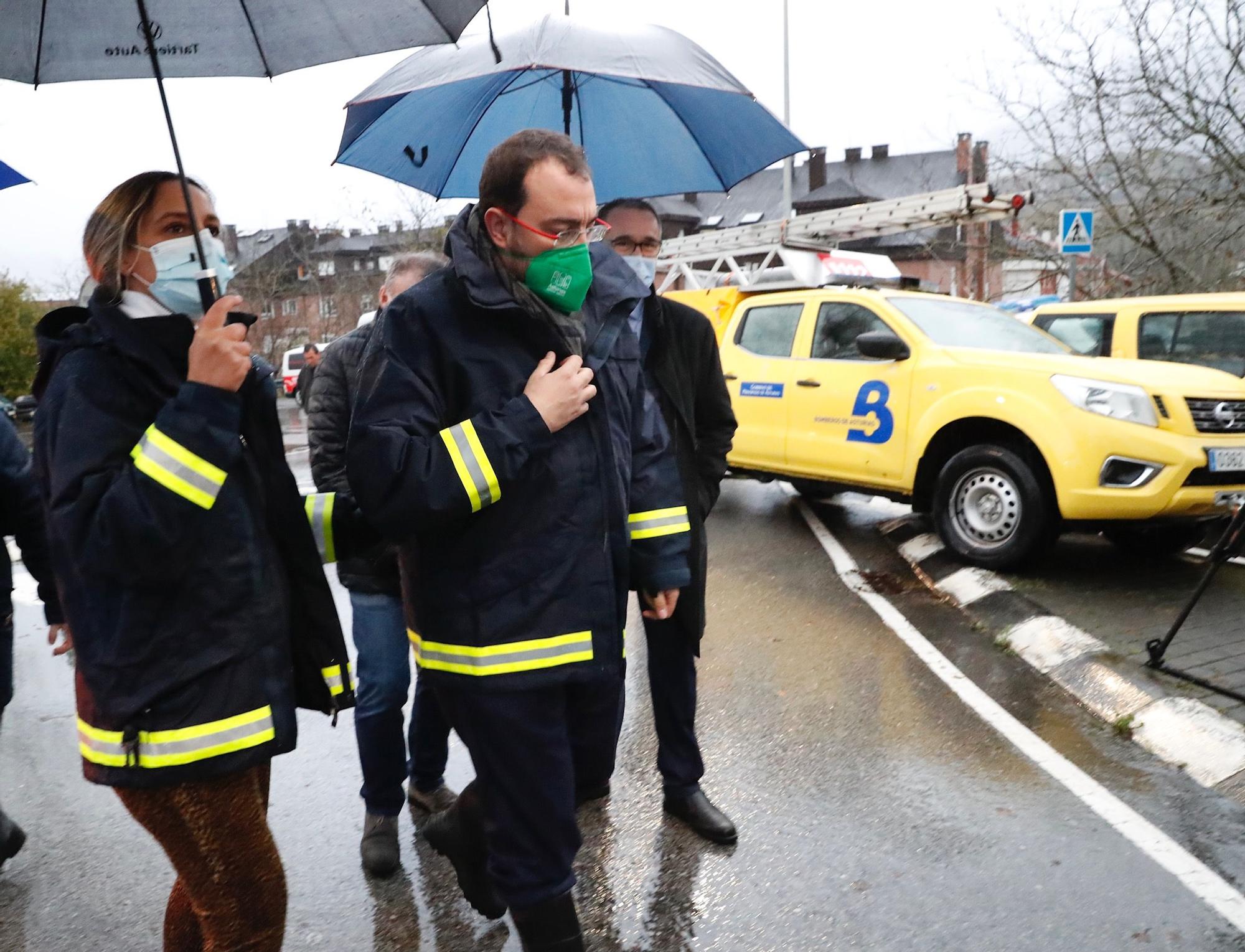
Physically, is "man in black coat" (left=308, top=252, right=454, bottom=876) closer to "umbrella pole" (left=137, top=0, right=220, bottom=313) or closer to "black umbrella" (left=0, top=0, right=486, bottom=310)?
"black umbrella" (left=0, top=0, right=486, bottom=310)

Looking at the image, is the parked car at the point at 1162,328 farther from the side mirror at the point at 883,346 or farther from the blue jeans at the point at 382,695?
the blue jeans at the point at 382,695

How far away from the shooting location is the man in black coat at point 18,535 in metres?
2.69

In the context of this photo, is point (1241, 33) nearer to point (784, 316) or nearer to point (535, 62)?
point (784, 316)

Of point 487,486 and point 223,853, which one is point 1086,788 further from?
point 223,853

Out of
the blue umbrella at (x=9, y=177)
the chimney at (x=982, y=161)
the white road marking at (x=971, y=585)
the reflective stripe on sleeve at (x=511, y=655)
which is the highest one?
the chimney at (x=982, y=161)

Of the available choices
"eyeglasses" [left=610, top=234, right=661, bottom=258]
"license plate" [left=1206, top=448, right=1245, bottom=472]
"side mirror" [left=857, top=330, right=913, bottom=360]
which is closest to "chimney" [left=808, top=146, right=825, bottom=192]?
"side mirror" [left=857, top=330, right=913, bottom=360]

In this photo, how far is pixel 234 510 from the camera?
1.75 metres

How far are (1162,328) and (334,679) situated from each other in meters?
7.98

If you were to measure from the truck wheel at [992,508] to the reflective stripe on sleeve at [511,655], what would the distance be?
4822mm

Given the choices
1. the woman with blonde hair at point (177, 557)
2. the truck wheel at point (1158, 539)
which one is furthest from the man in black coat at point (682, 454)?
the truck wheel at point (1158, 539)

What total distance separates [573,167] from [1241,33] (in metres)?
11.9

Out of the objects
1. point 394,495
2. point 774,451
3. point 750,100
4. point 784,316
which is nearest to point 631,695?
point 750,100

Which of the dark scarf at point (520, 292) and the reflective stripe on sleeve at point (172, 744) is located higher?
the dark scarf at point (520, 292)

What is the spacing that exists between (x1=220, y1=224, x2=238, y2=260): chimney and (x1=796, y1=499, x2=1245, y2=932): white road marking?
3.09 meters
